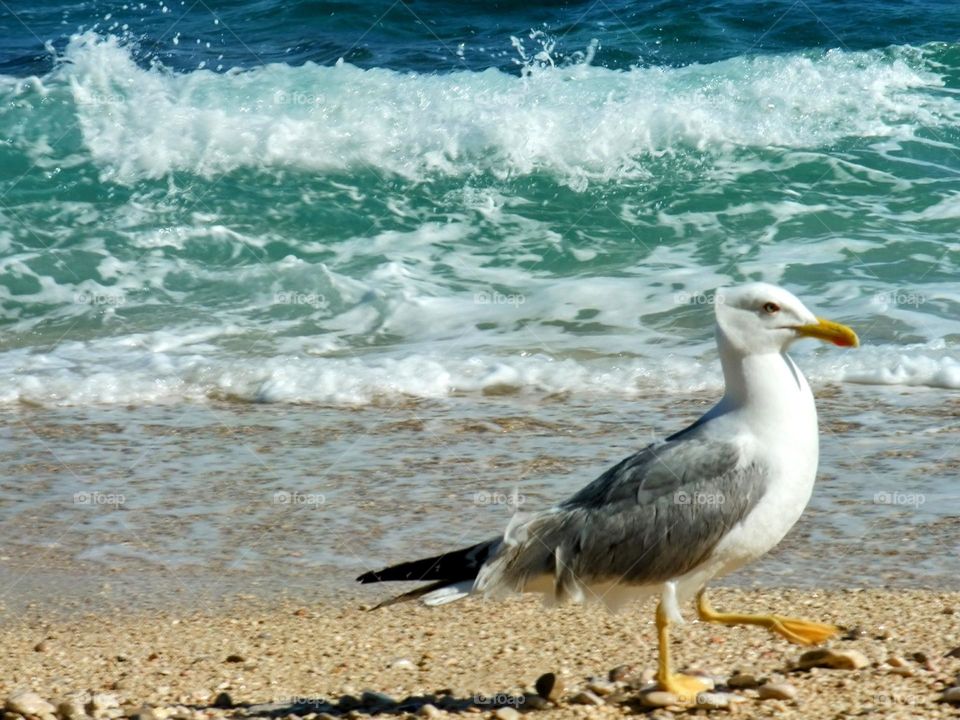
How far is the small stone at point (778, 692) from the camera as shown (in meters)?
3.78

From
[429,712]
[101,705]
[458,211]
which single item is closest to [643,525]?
[429,712]

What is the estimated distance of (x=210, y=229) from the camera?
37.4ft

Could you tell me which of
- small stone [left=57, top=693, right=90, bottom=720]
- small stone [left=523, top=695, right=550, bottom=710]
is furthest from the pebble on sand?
small stone [left=57, top=693, right=90, bottom=720]

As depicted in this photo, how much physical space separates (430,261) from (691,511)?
6863 millimetres

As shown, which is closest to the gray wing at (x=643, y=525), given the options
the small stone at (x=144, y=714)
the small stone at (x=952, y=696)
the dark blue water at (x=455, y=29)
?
the small stone at (x=952, y=696)

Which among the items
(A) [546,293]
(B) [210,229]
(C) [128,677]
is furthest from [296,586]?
(B) [210,229]

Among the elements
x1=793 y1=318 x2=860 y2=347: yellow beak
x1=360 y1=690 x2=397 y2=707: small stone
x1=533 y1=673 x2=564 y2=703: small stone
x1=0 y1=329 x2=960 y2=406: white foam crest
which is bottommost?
x1=0 y1=329 x2=960 y2=406: white foam crest

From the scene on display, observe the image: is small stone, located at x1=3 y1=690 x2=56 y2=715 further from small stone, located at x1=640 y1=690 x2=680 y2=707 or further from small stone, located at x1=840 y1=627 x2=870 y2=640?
small stone, located at x1=840 y1=627 x2=870 y2=640

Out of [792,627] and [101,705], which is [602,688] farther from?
[101,705]

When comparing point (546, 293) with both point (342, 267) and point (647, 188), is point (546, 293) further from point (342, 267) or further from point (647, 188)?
point (647, 188)

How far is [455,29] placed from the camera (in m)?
15.5

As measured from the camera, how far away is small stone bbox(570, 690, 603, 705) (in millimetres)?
→ 3887

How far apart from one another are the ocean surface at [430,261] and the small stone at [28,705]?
138 centimetres

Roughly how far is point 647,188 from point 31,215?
204 inches
